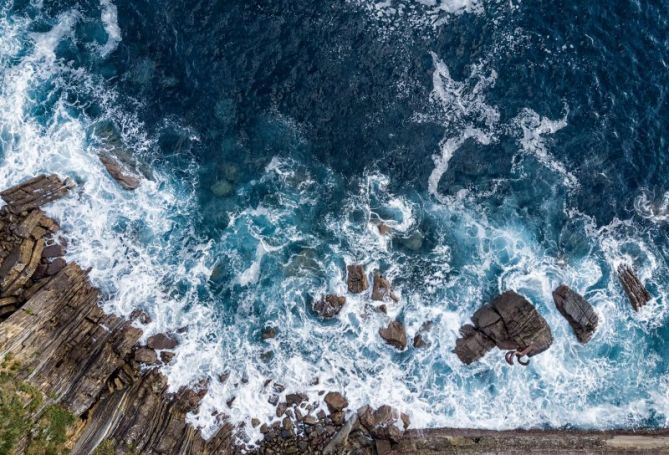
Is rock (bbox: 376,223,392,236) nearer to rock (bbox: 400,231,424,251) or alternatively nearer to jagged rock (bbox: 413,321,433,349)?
rock (bbox: 400,231,424,251)

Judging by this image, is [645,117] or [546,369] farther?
[645,117]

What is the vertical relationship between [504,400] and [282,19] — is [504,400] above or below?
below

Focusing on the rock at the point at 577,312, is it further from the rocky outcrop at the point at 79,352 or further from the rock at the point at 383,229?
the rocky outcrop at the point at 79,352

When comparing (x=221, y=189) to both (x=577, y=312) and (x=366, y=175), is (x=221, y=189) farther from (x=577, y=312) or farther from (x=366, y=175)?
(x=577, y=312)

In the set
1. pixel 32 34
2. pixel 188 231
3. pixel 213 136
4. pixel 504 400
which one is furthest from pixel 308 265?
pixel 32 34

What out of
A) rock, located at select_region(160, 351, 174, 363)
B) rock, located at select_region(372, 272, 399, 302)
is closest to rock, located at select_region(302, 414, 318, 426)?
rock, located at select_region(372, 272, 399, 302)

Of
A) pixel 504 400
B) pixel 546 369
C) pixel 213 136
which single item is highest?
pixel 213 136

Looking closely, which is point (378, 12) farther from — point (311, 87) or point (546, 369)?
point (546, 369)
